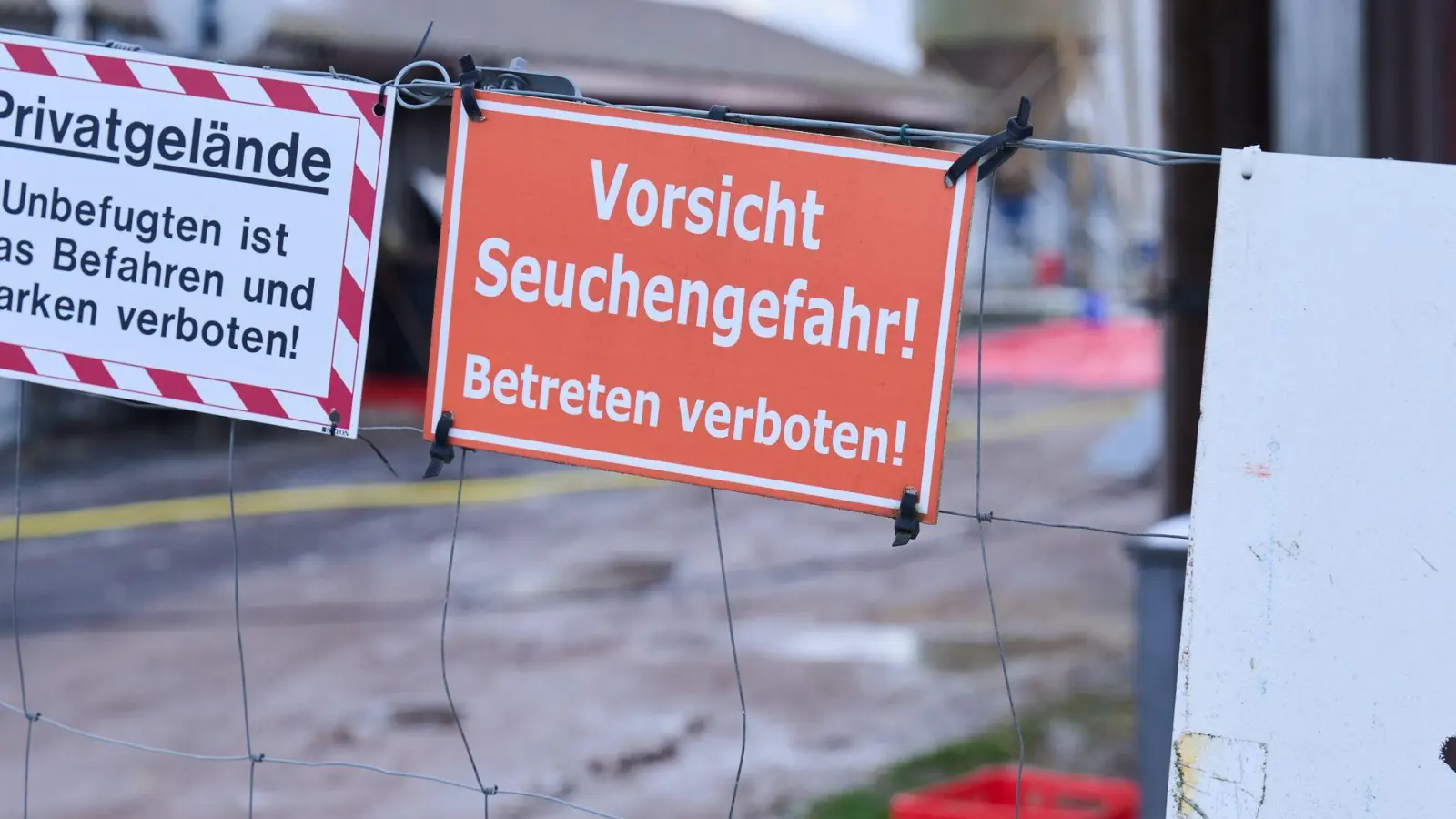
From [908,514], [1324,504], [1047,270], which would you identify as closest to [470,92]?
[908,514]

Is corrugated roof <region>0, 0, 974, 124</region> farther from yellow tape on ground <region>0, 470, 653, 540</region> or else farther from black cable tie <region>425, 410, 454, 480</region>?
black cable tie <region>425, 410, 454, 480</region>

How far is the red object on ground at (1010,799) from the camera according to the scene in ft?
12.4

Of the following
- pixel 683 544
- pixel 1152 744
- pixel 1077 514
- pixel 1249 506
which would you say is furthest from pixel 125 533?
pixel 1249 506

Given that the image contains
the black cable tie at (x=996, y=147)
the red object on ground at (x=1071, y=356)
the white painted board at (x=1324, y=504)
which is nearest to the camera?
the white painted board at (x=1324, y=504)

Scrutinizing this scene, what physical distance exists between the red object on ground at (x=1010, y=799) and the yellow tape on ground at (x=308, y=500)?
Result: 24.7 feet

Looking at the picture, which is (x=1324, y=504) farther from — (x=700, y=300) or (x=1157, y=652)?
(x=1157, y=652)

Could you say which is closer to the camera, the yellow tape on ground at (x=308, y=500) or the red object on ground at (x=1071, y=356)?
the yellow tape on ground at (x=308, y=500)

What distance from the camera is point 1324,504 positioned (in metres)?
2.15

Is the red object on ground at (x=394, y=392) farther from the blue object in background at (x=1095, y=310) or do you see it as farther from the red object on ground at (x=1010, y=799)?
the blue object in background at (x=1095, y=310)

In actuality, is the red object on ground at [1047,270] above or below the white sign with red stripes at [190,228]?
above

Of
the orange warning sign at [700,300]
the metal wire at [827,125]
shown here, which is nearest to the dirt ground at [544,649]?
the orange warning sign at [700,300]

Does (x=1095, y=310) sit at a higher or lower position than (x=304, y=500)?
higher

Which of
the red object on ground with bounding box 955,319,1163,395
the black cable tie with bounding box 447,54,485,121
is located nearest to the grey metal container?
the black cable tie with bounding box 447,54,485,121

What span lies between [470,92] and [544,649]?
19.2ft
